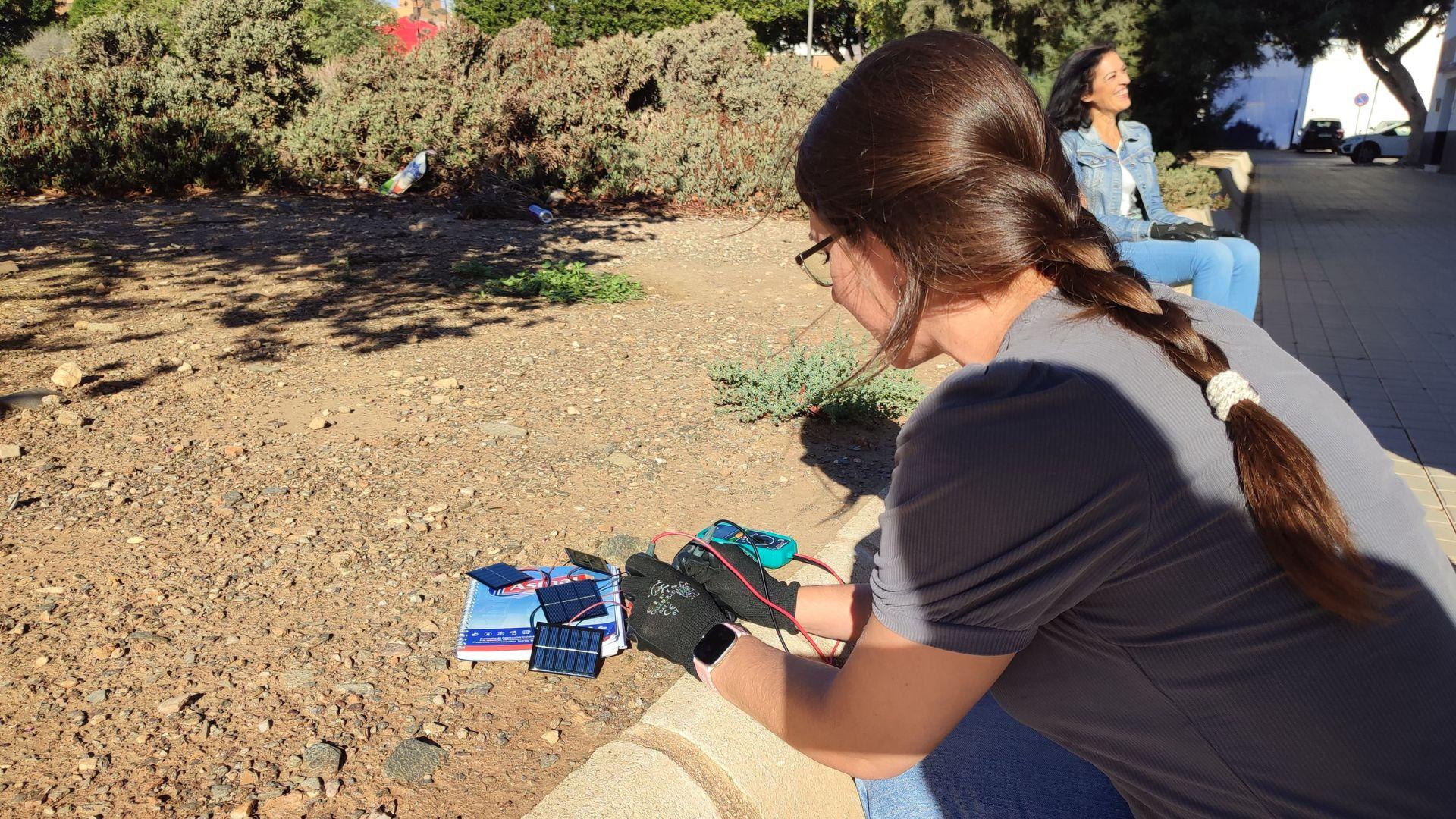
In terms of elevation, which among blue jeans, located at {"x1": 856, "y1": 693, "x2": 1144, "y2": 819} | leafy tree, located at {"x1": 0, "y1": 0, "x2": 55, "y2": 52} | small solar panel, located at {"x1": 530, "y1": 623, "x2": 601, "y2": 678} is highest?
leafy tree, located at {"x1": 0, "y1": 0, "x2": 55, "y2": 52}

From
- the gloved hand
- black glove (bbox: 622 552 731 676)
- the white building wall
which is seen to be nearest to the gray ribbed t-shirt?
black glove (bbox: 622 552 731 676)

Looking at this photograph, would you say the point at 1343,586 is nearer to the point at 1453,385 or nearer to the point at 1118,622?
the point at 1118,622

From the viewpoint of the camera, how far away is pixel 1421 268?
932 centimetres

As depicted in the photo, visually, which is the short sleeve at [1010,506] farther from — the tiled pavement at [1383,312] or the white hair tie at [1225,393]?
the tiled pavement at [1383,312]

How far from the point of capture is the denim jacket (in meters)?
4.57

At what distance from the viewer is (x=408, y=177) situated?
1127cm

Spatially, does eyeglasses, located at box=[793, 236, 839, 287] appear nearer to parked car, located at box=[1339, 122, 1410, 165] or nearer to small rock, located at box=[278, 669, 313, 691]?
small rock, located at box=[278, 669, 313, 691]

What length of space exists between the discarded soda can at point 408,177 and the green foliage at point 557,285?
A: 15.8 feet

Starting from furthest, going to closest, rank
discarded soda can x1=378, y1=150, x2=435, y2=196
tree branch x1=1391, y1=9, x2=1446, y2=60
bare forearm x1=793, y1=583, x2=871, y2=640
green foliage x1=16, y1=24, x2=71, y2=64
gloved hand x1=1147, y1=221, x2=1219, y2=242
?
green foliage x1=16, y1=24, x2=71, y2=64 → tree branch x1=1391, y1=9, x2=1446, y2=60 → discarded soda can x1=378, y1=150, x2=435, y2=196 → gloved hand x1=1147, y1=221, x2=1219, y2=242 → bare forearm x1=793, y1=583, x2=871, y2=640

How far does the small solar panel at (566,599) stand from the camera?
2471 mm

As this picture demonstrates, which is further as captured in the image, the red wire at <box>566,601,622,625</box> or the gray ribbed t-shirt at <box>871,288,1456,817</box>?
the red wire at <box>566,601,622,625</box>

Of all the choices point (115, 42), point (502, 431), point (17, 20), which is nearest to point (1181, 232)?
point (502, 431)

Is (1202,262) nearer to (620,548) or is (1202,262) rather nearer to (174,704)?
(620,548)

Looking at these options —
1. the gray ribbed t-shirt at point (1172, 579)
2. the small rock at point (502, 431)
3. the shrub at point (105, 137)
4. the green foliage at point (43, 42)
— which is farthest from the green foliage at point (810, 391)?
the green foliage at point (43, 42)
